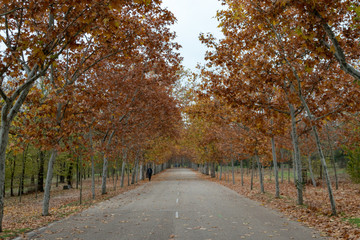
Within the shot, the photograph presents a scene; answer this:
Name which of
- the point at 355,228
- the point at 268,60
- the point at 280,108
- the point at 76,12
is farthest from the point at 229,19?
the point at 355,228

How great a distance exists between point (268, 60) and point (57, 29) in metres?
9.45

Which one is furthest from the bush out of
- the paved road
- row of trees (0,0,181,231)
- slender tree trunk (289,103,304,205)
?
row of trees (0,0,181,231)

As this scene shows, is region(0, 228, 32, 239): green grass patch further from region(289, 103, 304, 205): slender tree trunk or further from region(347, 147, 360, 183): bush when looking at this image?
region(347, 147, 360, 183): bush

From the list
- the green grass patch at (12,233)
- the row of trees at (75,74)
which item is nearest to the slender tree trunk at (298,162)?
the row of trees at (75,74)

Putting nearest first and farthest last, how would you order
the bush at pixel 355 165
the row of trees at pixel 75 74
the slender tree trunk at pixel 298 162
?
the row of trees at pixel 75 74, the slender tree trunk at pixel 298 162, the bush at pixel 355 165

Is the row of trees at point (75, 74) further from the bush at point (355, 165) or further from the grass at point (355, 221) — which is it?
the bush at point (355, 165)

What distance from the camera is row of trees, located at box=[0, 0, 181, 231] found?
715cm

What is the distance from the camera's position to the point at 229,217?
33.0ft

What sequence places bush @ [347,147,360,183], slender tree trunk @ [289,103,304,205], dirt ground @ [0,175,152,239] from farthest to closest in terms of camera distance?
bush @ [347,147,360,183] < slender tree trunk @ [289,103,304,205] < dirt ground @ [0,175,152,239]

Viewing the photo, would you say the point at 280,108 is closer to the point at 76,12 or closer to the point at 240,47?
the point at 240,47

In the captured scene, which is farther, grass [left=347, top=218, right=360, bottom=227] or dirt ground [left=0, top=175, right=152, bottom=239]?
dirt ground [left=0, top=175, right=152, bottom=239]

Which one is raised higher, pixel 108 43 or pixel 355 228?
pixel 108 43

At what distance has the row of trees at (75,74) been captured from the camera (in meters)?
7.15

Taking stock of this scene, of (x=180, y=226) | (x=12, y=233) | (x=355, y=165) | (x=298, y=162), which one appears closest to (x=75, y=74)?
(x=12, y=233)
